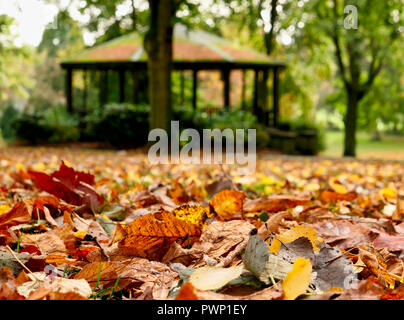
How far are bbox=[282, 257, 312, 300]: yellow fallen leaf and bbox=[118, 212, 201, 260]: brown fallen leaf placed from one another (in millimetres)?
460

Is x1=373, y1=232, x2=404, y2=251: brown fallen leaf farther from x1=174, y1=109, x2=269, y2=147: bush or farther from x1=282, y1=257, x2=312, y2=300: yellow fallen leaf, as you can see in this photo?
x1=174, y1=109, x2=269, y2=147: bush

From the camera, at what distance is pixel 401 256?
132cm

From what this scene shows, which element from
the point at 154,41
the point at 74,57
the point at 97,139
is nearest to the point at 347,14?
the point at 154,41

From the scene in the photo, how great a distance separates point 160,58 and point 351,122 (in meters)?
9.21

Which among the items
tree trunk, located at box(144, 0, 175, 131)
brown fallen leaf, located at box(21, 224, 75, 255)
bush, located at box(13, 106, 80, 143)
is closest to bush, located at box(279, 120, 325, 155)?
tree trunk, located at box(144, 0, 175, 131)

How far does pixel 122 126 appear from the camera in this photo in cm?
1468

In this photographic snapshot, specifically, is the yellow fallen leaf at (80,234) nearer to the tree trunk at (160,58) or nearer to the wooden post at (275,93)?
the tree trunk at (160,58)

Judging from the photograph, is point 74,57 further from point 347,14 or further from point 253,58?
point 347,14

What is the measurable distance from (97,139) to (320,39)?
1279 centimetres

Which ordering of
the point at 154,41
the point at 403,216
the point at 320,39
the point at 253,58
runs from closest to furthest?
the point at 403,216 < the point at 154,41 < the point at 253,58 < the point at 320,39

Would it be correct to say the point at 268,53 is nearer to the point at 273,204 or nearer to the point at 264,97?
the point at 264,97

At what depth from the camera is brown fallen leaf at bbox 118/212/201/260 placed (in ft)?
4.32

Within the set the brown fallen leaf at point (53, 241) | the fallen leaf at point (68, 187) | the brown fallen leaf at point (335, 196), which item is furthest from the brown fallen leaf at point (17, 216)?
the brown fallen leaf at point (335, 196)

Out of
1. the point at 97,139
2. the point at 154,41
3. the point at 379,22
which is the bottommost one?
the point at 97,139
